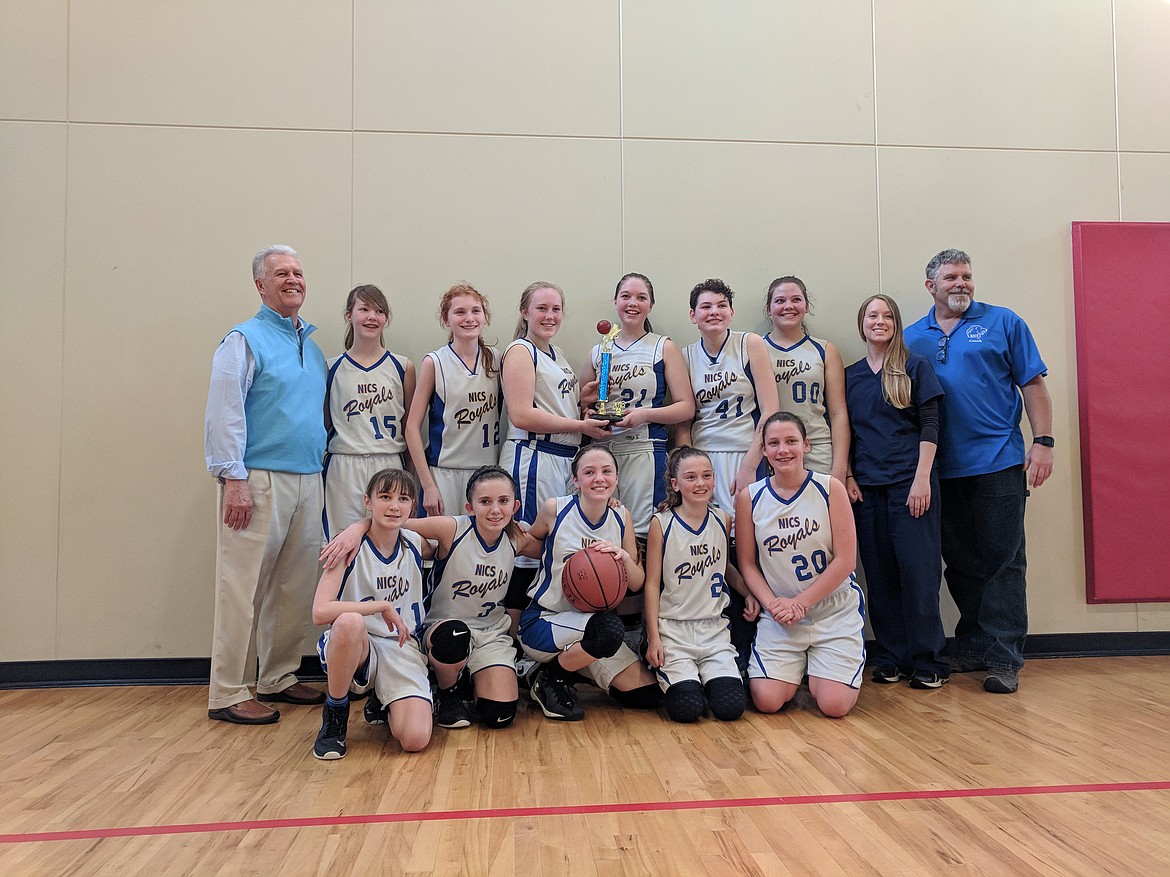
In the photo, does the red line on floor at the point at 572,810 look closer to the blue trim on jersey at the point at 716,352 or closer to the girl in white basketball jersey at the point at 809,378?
the girl in white basketball jersey at the point at 809,378

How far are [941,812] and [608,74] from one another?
3.41 meters

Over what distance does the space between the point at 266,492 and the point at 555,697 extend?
52.9 inches

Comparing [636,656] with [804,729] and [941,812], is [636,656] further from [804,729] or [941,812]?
[941,812]

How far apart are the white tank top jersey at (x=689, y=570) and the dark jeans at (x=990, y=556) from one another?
1.27 m

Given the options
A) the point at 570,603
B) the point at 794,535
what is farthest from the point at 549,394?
the point at 794,535

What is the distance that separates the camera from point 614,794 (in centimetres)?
218

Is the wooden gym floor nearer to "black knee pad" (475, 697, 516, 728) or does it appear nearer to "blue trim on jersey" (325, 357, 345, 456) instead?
"black knee pad" (475, 697, 516, 728)

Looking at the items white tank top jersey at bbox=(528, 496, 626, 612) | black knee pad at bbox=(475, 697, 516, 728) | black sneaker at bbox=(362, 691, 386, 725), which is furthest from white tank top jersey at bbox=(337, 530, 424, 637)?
white tank top jersey at bbox=(528, 496, 626, 612)

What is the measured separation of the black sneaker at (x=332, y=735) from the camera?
2555 millimetres

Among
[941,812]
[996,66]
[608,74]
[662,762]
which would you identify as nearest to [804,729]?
[662,762]

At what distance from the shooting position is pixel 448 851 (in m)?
1.83

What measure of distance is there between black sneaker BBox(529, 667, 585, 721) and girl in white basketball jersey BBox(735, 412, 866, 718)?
0.68 meters

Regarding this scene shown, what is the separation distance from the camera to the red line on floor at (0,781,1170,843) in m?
1.97

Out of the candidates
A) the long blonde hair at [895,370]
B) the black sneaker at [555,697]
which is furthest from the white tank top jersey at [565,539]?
the long blonde hair at [895,370]
